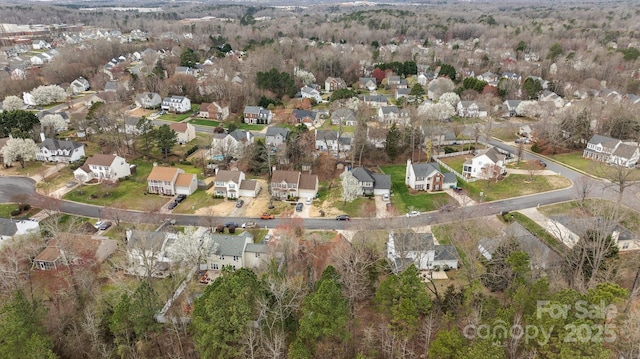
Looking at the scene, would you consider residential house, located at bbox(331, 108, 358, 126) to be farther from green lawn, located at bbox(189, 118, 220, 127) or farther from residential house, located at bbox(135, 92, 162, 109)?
residential house, located at bbox(135, 92, 162, 109)

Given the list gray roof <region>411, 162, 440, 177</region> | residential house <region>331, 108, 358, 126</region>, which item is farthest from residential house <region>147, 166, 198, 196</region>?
residential house <region>331, 108, 358, 126</region>

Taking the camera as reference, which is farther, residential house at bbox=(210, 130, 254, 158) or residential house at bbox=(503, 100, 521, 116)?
residential house at bbox=(503, 100, 521, 116)

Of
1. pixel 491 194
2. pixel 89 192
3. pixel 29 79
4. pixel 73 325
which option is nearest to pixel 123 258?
pixel 73 325

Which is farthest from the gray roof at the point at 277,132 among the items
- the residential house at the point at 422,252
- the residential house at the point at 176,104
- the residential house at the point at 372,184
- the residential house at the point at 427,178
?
the residential house at the point at 422,252

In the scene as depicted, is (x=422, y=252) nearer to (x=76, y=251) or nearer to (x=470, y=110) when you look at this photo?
(x=76, y=251)

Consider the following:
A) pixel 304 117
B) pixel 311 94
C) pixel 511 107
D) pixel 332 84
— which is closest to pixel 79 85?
pixel 311 94

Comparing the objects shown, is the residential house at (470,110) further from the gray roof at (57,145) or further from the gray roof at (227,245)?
the gray roof at (57,145)

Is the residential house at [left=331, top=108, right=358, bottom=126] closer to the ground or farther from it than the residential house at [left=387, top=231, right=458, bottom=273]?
farther from it
